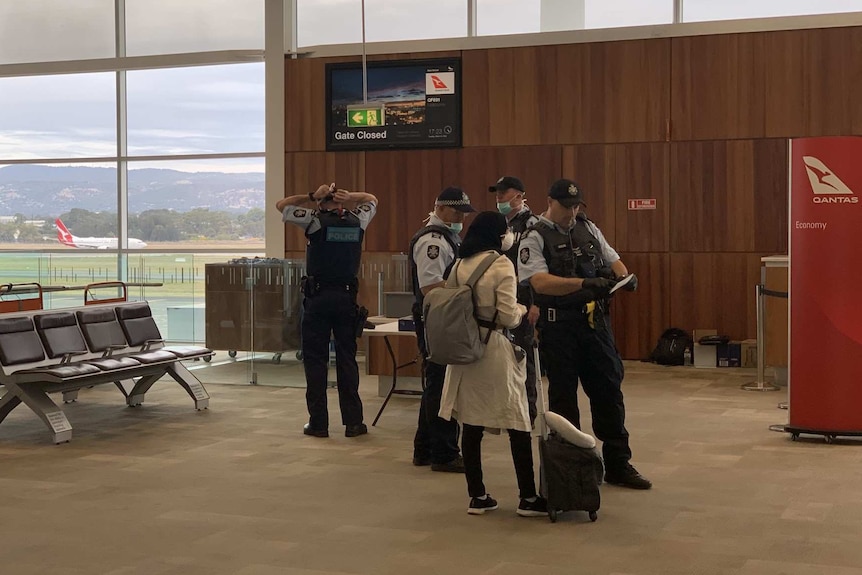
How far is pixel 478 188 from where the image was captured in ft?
39.5

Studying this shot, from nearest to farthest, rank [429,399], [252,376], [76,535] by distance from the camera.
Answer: [76,535] → [429,399] → [252,376]

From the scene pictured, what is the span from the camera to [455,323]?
4922 mm

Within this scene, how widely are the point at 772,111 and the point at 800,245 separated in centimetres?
482

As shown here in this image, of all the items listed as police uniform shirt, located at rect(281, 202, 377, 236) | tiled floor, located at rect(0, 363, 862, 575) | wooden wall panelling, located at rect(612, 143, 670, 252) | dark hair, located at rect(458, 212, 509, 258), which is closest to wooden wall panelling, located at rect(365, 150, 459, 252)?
wooden wall panelling, located at rect(612, 143, 670, 252)

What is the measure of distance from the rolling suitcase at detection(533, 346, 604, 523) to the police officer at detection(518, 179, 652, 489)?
52 cm

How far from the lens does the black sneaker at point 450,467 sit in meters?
5.99

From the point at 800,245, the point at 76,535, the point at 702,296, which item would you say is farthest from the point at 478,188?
the point at 76,535

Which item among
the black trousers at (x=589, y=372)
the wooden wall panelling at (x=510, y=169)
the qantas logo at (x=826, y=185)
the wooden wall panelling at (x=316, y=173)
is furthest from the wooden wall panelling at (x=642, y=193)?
the black trousers at (x=589, y=372)

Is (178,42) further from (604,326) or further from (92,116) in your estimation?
(604,326)

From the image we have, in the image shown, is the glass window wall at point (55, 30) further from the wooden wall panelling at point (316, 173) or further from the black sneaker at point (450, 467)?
the black sneaker at point (450, 467)

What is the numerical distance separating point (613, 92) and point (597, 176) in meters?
0.91

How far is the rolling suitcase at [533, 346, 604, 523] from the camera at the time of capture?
4840mm

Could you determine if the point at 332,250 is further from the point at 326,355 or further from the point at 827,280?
the point at 827,280

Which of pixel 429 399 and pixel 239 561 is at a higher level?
pixel 429 399
